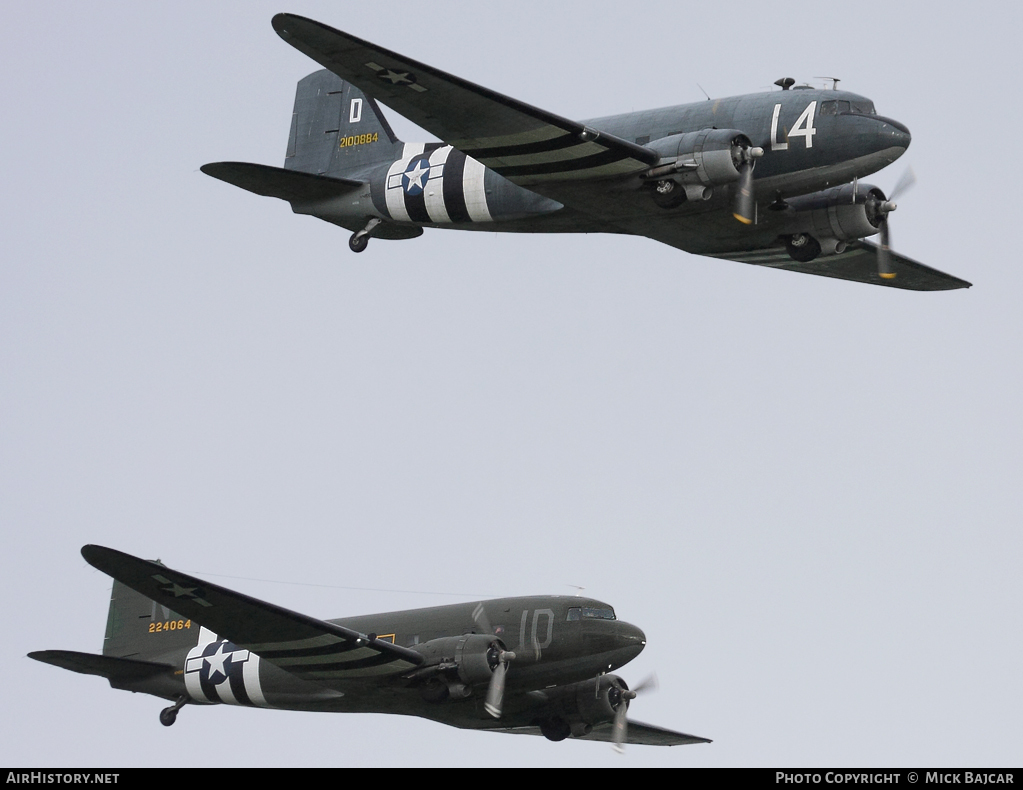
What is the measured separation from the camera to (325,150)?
136 ft

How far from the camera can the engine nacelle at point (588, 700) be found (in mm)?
38469

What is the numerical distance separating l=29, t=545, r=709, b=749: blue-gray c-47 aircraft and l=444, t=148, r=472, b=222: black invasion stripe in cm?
852

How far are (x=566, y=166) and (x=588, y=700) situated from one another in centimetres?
1262

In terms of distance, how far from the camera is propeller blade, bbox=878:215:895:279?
1419 inches

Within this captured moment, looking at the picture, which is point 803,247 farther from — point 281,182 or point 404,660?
point 404,660

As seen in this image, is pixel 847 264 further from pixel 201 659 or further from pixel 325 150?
pixel 201 659

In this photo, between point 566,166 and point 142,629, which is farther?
point 142,629

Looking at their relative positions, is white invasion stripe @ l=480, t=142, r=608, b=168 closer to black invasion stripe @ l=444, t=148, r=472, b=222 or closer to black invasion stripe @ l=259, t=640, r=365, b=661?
black invasion stripe @ l=444, t=148, r=472, b=222

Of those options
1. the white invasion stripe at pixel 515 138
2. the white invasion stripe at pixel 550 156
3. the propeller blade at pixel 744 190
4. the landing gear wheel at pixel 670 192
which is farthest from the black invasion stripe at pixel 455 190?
the propeller blade at pixel 744 190

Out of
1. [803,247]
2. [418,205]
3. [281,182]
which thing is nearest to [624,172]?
[803,247]

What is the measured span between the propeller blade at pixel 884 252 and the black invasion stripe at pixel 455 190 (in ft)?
28.9

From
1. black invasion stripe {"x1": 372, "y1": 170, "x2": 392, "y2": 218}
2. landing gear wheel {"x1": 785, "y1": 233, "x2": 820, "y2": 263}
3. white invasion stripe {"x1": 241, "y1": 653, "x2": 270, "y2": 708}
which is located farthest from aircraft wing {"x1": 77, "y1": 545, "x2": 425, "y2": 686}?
landing gear wheel {"x1": 785, "y1": 233, "x2": 820, "y2": 263}

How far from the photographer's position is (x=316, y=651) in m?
36.0
